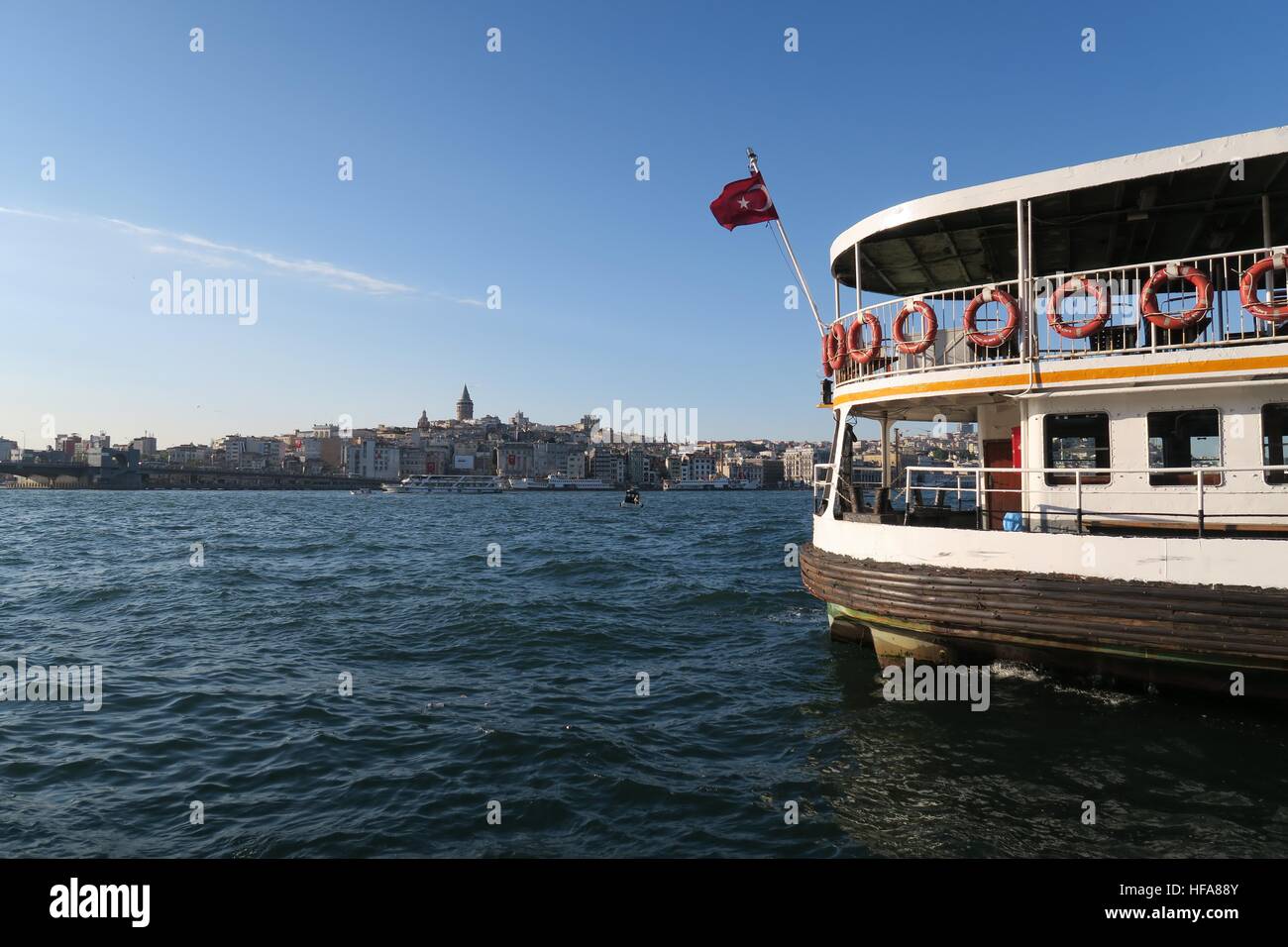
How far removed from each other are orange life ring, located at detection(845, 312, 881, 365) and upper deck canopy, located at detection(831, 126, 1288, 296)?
138 cm

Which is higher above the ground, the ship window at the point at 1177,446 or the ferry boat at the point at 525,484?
the ship window at the point at 1177,446

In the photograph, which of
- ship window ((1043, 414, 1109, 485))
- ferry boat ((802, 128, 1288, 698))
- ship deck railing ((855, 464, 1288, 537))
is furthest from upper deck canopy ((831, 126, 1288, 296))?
ship deck railing ((855, 464, 1288, 537))

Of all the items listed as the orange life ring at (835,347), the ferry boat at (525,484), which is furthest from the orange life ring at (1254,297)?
the ferry boat at (525,484)

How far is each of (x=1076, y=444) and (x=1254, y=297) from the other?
2.78m

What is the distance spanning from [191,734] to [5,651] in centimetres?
772

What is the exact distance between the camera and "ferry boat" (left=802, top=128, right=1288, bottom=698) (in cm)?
A: 838

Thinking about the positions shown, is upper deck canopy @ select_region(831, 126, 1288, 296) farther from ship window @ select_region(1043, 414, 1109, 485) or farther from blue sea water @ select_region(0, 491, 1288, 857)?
blue sea water @ select_region(0, 491, 1288, 857)

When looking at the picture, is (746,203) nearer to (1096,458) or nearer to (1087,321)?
(1087,321)

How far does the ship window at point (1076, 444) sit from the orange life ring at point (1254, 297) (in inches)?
84.1

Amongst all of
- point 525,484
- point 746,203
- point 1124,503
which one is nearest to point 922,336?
point 1124,503

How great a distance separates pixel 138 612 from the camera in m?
18.0

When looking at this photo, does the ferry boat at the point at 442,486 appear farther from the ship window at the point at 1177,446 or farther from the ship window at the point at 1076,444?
the ship window at the point at 1177,446

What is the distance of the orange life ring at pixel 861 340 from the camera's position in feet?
38.5
